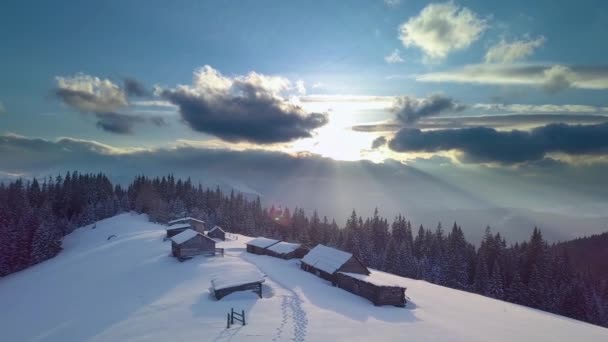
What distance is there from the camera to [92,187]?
130 m

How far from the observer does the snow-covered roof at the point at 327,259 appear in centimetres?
5003

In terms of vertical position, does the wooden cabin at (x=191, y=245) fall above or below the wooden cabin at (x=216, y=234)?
above

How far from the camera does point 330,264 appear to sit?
51.5 meters

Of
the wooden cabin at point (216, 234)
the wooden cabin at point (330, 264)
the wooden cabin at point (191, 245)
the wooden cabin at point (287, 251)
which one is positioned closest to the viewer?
the wooden cabin at point (330, 264)

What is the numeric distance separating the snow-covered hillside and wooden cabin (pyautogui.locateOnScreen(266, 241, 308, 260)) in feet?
10.1

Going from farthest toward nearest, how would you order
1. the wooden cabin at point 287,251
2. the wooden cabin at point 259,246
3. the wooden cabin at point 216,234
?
the wooden cabin at point 216,234, the wooden cabin at point 259,246, the wooden cabin at point 287,251

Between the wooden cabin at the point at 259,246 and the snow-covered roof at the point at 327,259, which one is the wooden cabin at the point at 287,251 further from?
the snow-covered roof at the point at 327,259

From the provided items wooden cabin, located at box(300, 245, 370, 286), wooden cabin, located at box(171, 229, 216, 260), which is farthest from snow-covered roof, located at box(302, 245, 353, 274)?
wooden cabin, located at box(171, 229, 216, 260)

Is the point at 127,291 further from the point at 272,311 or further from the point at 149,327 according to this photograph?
the point at 272,311

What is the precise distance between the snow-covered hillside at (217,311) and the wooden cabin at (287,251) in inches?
121

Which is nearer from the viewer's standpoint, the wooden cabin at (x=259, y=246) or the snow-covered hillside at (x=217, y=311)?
the snow-covered hillside at (x=217, y=311)

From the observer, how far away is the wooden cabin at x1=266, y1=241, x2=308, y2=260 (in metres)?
65.5

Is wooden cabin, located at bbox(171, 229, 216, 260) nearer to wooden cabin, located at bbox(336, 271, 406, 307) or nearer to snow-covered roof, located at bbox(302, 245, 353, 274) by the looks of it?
snow-covered roof, located at bbox(302, 245, 353, 274)

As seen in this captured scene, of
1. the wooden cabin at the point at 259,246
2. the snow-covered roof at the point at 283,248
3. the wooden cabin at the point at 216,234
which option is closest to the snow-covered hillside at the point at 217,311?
the snow-covered roof at the point at 283,248
